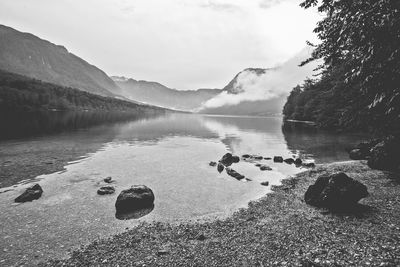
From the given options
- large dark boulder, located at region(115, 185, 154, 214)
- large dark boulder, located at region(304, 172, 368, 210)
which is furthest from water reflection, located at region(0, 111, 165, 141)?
large dark boulder, located at region(304, 172, 368, 210)

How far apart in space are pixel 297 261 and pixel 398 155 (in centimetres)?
2487

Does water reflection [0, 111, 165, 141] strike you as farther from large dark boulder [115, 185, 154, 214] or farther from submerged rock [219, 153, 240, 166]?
submerged rock [219, 153, 240, 166]

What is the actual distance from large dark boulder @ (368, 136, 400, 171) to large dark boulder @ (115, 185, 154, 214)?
90.0 feet

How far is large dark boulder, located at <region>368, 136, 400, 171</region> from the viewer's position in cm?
2583

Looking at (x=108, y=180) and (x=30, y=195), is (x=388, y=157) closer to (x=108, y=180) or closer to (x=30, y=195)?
(x=108, y=180)

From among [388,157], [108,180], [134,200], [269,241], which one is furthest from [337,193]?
[108,180]

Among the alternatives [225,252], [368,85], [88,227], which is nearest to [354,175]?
[368,85]

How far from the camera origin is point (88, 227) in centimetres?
1484

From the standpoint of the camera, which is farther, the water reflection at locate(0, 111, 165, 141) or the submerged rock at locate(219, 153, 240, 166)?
the water reflection at locate(0, 111, 165, 141)

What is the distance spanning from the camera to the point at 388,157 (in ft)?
86.3

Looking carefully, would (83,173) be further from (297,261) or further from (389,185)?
(389,185)

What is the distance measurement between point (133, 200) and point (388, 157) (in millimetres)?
29729

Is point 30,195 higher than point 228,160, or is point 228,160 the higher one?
point 228,160

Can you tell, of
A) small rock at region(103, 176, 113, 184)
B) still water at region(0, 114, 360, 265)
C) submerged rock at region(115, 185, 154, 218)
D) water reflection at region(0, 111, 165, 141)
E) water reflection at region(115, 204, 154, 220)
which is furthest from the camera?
water reflection at region(0, 111, 165, 141)
